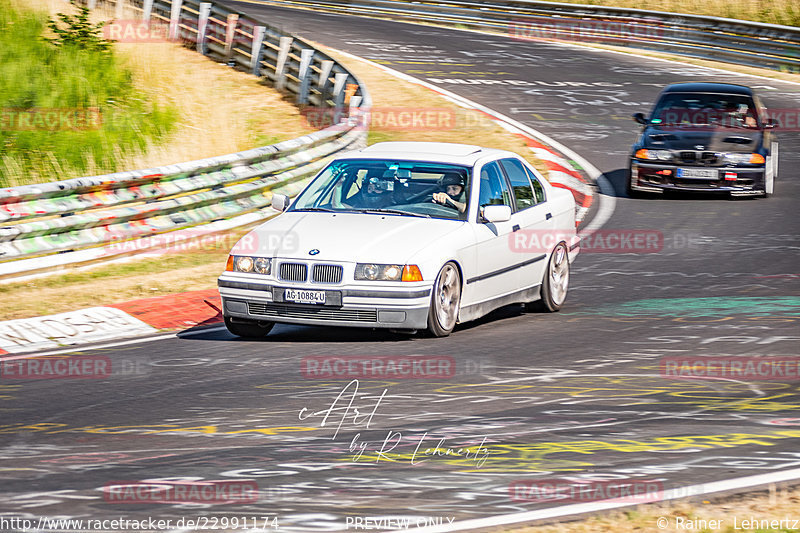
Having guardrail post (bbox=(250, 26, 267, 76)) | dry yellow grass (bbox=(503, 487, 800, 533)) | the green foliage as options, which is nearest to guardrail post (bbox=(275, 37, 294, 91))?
guardrail post (bbox=(250, 26, 267, 76))

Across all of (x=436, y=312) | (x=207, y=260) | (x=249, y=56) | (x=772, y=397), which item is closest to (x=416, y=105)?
(x=249, y=56)

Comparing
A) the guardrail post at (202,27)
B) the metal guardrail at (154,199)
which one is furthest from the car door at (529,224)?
the guardrail post at (202,27)

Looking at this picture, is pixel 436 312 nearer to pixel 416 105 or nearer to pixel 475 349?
pixel 475 349

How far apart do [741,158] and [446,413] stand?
468 inches

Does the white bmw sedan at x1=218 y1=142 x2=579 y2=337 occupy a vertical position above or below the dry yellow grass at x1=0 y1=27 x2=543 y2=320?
above

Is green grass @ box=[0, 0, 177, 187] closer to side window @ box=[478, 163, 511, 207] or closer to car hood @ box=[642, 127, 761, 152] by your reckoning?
side window @ box=[478, 163, 511, 207]

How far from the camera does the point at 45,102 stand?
59.9 ft

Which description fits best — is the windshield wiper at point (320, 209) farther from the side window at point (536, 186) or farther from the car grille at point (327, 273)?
the side window at point (536, 186)

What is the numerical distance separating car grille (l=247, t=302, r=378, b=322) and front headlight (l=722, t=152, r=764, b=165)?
10.0 m

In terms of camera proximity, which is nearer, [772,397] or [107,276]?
[772,397]

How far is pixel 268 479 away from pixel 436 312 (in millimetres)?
3937

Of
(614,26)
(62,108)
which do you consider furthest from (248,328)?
(614,26)

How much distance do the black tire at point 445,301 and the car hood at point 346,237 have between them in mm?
302

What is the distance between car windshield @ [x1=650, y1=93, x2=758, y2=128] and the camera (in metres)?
19.3
